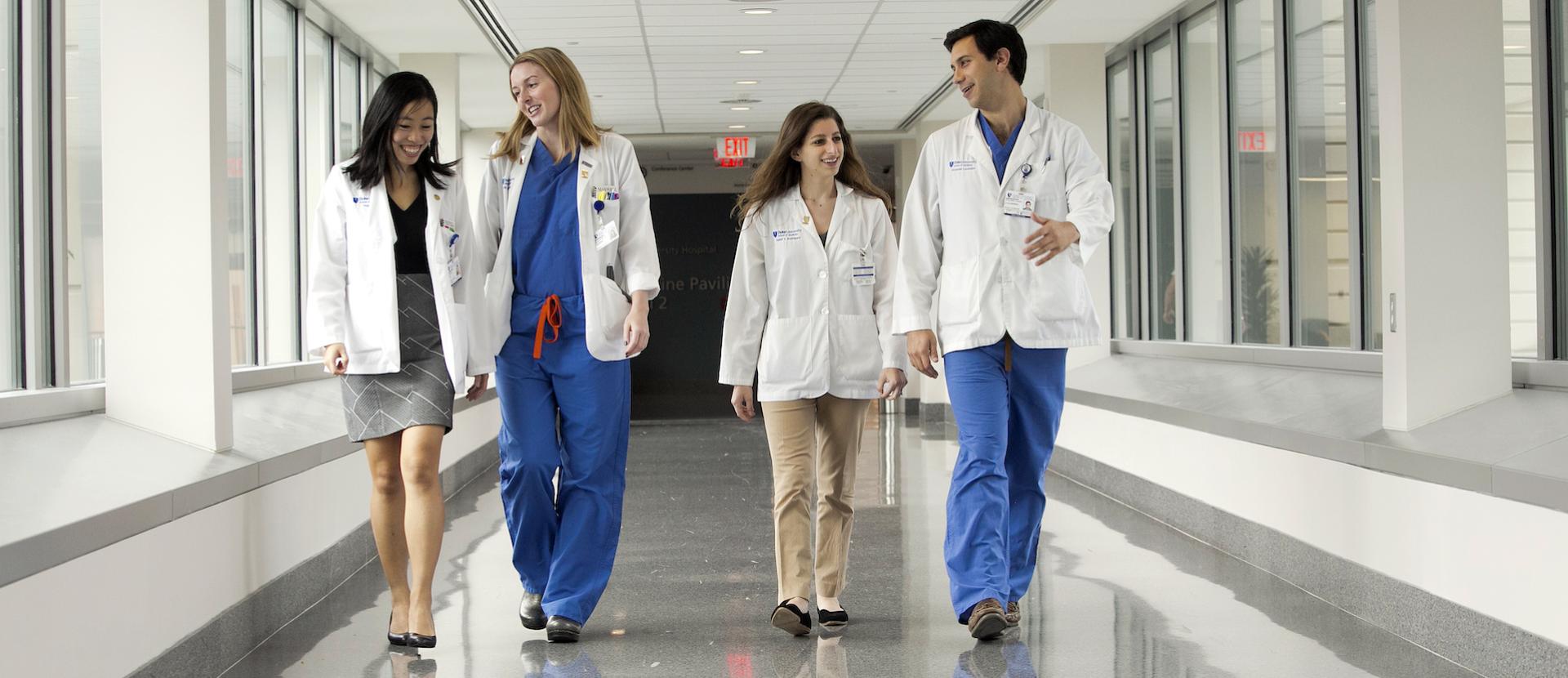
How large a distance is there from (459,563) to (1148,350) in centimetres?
620

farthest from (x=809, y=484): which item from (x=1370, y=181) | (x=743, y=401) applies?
(x=1370, y=181)

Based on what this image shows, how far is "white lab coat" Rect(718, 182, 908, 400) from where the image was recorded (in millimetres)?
4238

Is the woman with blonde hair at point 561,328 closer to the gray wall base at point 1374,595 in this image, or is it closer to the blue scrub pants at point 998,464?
the blue scrub pants at point 998,464

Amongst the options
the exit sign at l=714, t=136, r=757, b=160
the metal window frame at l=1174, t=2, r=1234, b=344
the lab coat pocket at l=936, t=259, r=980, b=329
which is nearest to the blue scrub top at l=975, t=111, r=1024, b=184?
the lab coat pocket at l=936, t=259, r=980, b=329

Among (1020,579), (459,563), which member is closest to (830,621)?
(1020,579)

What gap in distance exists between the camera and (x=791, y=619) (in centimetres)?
415

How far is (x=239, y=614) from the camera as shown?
4086 mm

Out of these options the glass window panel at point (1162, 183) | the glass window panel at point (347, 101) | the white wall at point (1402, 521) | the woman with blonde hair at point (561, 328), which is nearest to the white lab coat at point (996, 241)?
the woman with blonde hair at point (561, 328)

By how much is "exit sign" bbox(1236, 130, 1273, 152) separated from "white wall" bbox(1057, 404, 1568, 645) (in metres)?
2.73

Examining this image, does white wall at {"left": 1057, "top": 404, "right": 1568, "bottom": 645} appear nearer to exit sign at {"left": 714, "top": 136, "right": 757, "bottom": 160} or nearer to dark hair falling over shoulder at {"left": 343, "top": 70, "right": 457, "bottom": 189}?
dark hair falling over shoulder at {"left": 343, "top": 70, "right": 457, "bottom": 189}

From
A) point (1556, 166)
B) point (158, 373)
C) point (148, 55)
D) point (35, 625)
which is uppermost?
point (148, 55)

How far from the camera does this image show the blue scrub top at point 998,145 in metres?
4.21

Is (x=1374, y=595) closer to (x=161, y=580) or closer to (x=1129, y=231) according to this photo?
(x=161, y=580)

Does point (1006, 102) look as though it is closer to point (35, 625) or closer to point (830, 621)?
point (830, 621)
